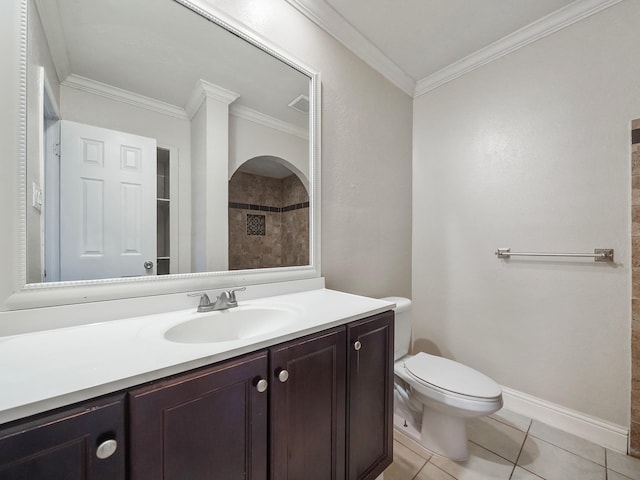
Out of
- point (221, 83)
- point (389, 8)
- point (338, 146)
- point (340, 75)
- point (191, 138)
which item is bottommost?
point (191, 138)

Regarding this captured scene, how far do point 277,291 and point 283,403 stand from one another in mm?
603

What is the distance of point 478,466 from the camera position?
1.30 m

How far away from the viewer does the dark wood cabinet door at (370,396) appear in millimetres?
966

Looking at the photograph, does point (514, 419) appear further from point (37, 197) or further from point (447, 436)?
point (37, 197)

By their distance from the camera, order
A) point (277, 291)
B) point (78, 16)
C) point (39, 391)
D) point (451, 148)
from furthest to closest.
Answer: point (451, 148), point (277, 291), point (78, 16), point (39, 391)

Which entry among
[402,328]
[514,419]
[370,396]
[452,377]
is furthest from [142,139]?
[514,419]

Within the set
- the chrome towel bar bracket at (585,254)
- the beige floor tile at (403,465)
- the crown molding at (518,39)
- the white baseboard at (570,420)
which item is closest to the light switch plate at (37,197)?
the beige floor tile at (403,465)

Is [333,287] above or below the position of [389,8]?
below

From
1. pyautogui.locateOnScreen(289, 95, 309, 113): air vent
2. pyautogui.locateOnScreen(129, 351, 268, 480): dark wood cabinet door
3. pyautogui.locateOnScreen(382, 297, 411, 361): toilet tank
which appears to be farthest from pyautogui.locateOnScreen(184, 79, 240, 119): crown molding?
pyautogui.locateOnScreen(382, 297, 411, 361): toilet tank

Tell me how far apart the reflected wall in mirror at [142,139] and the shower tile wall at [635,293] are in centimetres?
176

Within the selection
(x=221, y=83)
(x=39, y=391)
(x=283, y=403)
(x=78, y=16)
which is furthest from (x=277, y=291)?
(x=78, y=16)

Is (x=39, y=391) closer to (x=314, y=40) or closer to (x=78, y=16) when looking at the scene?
(x=78, y=16)

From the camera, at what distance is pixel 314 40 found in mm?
1519

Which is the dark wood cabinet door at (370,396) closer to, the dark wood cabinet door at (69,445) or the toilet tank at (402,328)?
the toilet tank at (402,328)
